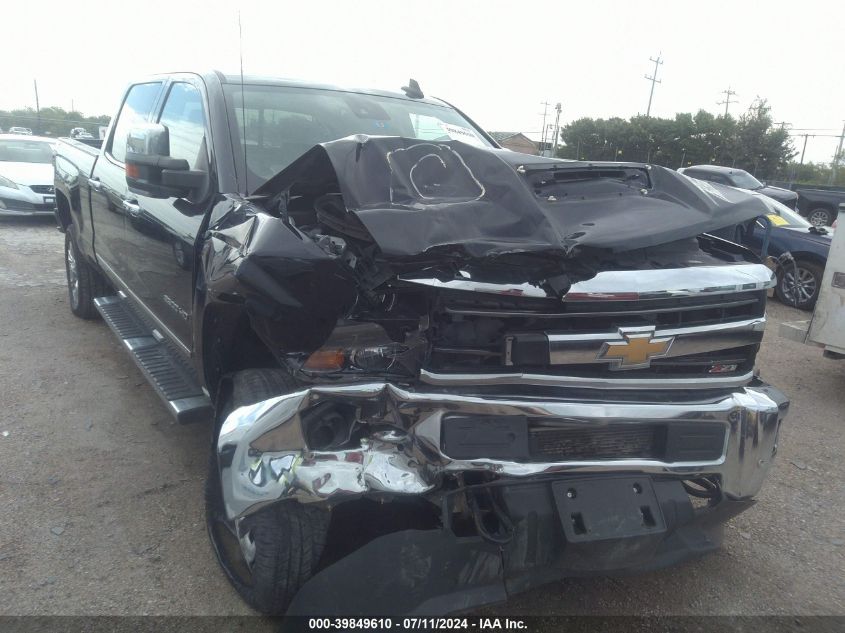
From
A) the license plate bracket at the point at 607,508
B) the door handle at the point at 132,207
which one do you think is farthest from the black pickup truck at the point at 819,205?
the license plate bracket at the point at 607,508

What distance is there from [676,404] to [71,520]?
8.53 feet

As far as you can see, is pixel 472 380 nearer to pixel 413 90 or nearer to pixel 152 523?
pixel 152 523

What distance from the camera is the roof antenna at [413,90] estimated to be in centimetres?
428

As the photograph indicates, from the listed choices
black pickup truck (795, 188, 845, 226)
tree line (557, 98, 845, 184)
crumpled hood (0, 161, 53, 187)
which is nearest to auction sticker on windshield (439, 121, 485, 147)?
crumpled hood (0, 161, 53, 187)

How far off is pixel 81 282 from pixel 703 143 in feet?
105

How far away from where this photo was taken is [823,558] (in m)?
3.10

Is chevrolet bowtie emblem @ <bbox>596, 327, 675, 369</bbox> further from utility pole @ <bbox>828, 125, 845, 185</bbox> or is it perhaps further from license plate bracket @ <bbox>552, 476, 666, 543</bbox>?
utility pole @ <bbox>828, 125, 845, 185</bbox>

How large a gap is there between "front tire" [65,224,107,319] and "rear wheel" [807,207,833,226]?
57.3 ft

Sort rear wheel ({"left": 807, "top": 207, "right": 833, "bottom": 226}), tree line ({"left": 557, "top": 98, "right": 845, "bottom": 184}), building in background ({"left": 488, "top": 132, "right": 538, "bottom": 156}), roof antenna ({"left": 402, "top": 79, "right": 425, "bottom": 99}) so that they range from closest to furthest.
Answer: roof antenna ({"left": 402, "top": 79, "right": 425, "bottom": 99}) < building in background ({"left": 488, "top": 132, "right": 538, "bottom": 156}) < rear wheel ({"left": 807, "top": 207, "right": 833, "bottom": 226}) < tree line ({"left": 557, "top": 98, "right": 845, "bottom": 184})

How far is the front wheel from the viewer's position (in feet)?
28.9

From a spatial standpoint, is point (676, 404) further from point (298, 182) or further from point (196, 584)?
point (196, 584)

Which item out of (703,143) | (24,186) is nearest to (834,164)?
(703,143)

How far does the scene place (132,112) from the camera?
15.8ft

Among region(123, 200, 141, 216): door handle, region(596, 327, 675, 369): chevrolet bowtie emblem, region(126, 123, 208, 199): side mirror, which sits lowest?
region(596, 327, 675, 369): chevrolet bowtie emblem
